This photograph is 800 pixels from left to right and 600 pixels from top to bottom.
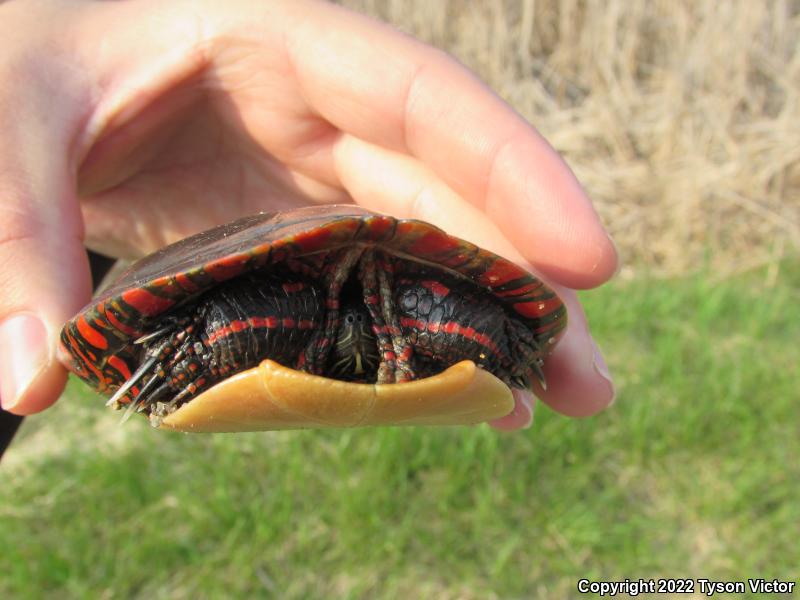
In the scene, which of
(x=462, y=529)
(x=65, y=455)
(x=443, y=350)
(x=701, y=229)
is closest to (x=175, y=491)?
(x=65, y=455)

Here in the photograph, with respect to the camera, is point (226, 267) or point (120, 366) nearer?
point (226, 267)

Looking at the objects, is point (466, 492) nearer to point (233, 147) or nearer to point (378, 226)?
point (233, 147)

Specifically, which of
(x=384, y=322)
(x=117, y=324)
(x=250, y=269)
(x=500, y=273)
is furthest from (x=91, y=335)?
(x=500, y=273)

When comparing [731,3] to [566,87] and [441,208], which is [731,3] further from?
[441,208]

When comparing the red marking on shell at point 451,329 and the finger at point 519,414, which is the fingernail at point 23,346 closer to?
the red marking on shell at point 451,329

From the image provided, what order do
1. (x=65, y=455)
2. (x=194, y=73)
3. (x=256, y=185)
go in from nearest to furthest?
1. (x=194, y=73)
2. (x=256, y=185)
3. (x=65, y=455)

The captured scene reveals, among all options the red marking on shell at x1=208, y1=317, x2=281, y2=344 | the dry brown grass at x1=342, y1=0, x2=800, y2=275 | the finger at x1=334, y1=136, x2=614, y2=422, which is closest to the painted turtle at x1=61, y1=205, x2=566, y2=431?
the red marking on shell at x1=208, y1=317, x2=281, y2=344
